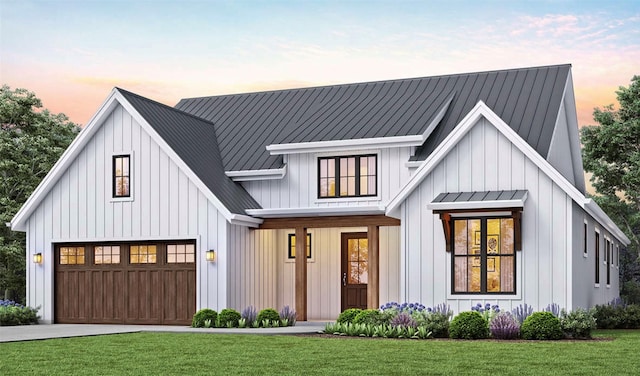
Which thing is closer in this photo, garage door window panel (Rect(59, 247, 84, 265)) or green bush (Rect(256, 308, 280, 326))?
green bush (Rect(256, 308, 280, 326))

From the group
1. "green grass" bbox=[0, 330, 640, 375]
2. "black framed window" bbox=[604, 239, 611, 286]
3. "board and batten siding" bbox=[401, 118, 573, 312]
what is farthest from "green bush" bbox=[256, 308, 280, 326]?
"black framed window" bbox=[604, 239, 611, 286]

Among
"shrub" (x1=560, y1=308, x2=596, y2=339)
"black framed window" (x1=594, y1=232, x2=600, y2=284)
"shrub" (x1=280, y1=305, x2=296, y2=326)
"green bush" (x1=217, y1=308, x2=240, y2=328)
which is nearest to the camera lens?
"shrub" (x1=560, y1=308, x2=596, y2=339)

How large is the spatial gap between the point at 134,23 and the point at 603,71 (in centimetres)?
1609

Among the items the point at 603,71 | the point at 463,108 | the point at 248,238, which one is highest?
the point at 603,71

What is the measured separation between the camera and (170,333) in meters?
20.5

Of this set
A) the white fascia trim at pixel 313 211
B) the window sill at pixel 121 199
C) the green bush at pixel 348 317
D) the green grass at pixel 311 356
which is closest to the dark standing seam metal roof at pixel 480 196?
the white fascia trim at pixel 313 211

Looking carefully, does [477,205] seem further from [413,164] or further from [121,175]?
[121,175]

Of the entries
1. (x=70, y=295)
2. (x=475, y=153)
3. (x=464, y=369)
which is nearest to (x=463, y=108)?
(x=475, y=153)

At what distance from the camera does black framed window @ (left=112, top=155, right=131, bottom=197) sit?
25.2 m

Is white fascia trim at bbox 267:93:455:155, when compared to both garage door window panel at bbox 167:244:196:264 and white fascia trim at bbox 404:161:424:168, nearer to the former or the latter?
white fascia trim at bbox 404:161:424:168

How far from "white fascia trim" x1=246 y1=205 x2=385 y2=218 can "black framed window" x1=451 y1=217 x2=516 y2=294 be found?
2612 mm

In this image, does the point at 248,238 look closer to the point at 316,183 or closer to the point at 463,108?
the point at 316,183

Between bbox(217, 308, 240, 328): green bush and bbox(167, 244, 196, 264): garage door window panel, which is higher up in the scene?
bbox(167, 244, 196, 264): garage door window panel

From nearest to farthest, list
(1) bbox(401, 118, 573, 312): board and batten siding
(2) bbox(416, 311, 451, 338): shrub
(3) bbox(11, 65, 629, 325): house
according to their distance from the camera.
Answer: (2) bbox(416, 311, 451, 338): shrub
(1) bbox(401, 118, 573, 312): board and batten siding
(3) bbox(11, 65, 629, 325): house
